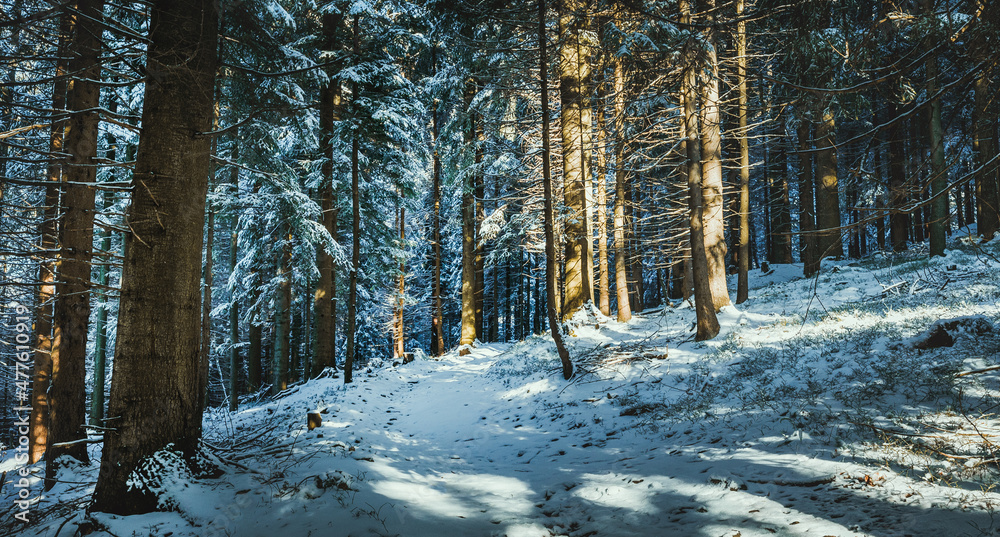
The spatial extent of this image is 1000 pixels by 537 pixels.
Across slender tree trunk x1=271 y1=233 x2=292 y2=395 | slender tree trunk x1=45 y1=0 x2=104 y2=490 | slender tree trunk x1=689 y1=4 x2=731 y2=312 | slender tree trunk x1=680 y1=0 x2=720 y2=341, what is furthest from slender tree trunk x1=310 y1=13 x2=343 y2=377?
slender tree trunk x1=689 y1=4 x2=731 y2=312

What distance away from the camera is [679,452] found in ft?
14.9

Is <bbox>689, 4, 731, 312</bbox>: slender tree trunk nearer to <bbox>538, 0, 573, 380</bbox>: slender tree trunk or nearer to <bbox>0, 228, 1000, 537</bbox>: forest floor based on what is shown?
<bbox>0, 228, 1000, 537</bbox>: forest floor

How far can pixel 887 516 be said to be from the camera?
270cm

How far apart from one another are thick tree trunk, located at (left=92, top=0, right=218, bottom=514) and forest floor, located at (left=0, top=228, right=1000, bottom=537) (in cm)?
37

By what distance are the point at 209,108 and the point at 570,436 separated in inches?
236

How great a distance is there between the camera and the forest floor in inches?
123

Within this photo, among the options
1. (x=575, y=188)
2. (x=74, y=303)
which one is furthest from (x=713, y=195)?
(x=74, y=303)

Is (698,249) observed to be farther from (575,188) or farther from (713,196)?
(575,188)

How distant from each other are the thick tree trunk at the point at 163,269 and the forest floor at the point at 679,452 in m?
0.37

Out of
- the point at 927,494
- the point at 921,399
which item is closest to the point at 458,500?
the point at 927,494

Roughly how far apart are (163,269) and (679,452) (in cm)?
556

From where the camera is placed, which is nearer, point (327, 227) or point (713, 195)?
point (713, 195)

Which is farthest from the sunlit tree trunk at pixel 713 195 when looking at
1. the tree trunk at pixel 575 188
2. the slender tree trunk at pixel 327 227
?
the slender tree trunk at pixel 327 227

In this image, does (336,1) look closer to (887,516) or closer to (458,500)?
(458,500)
